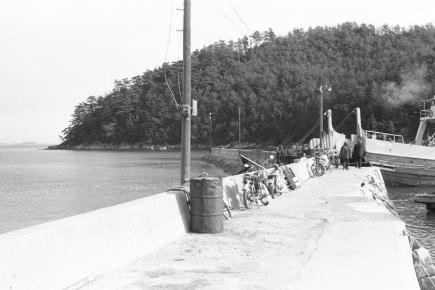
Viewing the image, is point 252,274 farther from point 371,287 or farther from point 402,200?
point 402,200

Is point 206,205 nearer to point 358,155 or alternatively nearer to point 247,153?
point 358,155

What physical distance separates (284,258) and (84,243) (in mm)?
3089

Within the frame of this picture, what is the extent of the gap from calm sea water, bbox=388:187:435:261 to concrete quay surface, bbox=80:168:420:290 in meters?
4.89

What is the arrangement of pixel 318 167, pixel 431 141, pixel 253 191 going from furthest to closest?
pixel 431 141, pixel 318 167, pixel 253 191

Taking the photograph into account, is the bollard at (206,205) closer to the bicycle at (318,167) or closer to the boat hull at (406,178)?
the bicycle at (318,167)

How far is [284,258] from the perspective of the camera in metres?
8.17

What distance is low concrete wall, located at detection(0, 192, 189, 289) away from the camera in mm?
5562

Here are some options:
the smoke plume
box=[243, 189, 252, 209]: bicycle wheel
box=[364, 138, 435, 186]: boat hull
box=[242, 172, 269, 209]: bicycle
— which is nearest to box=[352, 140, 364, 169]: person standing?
box=[364, 138, 435, 186]: boat hull

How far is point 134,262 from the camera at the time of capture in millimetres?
7750

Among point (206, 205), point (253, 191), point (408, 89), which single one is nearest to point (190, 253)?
point (206, 205)

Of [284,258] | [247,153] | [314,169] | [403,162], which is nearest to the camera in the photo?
[284,258]

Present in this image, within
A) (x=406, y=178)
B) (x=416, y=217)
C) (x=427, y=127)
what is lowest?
(x=416, y=217)

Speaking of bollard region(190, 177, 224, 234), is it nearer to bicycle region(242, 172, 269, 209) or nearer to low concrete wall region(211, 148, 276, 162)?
bicycle region(242, 172, 269, 209)

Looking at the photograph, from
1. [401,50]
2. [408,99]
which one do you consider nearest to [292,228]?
[408,99]
